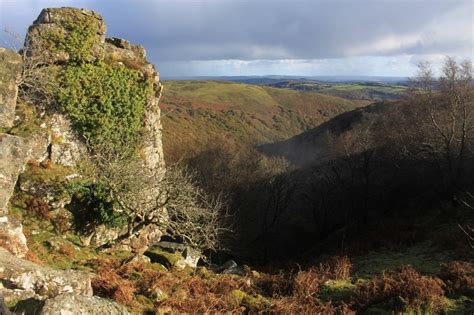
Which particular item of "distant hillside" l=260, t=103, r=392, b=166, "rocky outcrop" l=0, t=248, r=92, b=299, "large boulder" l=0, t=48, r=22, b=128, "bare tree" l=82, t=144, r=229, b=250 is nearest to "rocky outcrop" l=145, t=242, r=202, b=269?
"bare tree" l=82, t=144, r=229, b=250

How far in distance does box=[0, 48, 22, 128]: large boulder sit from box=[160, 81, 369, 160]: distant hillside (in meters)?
61.5

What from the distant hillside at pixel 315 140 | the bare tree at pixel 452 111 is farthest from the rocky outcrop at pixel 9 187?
the distant hillside at pixel 315 140

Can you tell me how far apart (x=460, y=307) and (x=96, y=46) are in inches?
764

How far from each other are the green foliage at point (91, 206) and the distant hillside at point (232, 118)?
60.8 meters

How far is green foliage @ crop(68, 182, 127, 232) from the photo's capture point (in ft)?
57.8

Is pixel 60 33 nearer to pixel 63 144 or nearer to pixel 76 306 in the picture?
pixel 63 144

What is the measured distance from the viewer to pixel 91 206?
18.1m

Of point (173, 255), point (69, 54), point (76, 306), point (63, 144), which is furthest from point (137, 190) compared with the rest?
point (76, 306)

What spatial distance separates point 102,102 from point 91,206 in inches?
200

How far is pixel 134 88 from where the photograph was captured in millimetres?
21656

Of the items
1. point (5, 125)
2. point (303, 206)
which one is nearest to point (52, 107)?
point (5, 125)

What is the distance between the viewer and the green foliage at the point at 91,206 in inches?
694

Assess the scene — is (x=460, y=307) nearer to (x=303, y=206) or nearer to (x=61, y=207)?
(x=61, y=207)

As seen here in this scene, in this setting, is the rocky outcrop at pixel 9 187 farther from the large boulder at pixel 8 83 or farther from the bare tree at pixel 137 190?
the bare tree at pixel 137 190
